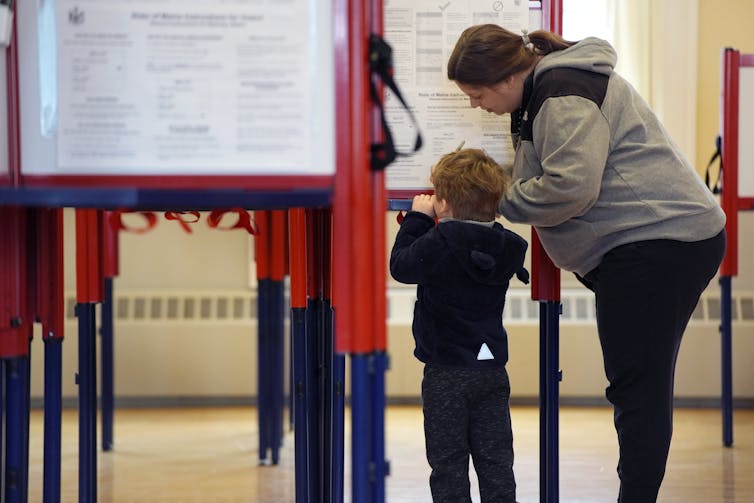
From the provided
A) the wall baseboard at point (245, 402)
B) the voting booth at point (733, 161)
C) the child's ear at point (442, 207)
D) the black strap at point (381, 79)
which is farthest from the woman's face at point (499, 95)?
the wall baseboard at point (245, 402)

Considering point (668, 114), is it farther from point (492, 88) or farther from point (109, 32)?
point (109, 32)

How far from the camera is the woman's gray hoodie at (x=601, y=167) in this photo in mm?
1760

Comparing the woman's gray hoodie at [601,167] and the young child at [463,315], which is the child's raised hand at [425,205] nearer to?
the young child at [463,315]

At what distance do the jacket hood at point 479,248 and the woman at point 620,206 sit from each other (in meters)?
0.10

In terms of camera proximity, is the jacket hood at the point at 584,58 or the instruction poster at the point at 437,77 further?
the instruction poster at the point at 437,77

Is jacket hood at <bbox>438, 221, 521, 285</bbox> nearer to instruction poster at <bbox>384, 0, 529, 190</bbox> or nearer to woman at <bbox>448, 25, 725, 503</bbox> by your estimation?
woman at <bbox>448, 25, 725, 503</bbox>

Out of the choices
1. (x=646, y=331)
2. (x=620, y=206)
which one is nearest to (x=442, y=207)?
(x=620, y=206)

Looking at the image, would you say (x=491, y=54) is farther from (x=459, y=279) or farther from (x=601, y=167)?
(x=459, y=279)

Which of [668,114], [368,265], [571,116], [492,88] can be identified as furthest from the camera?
[668,114]

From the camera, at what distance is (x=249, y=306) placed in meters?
4.43

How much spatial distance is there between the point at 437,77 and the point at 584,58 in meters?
0.41

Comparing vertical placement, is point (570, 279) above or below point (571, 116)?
below

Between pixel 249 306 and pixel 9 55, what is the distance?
3.11m

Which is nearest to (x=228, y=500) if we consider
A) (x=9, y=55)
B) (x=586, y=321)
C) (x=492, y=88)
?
(x=492, y=88)
